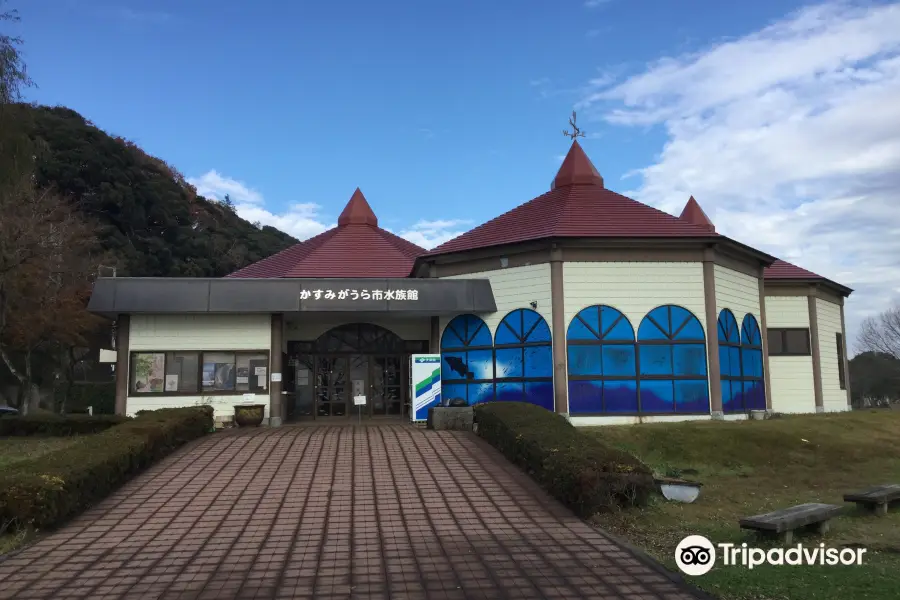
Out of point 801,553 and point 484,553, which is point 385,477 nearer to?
point 484,553

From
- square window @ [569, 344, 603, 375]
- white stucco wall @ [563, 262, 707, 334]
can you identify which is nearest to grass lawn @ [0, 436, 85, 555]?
square window @ [569, 344, 603, 375]

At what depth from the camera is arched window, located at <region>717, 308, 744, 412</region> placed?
1867cm

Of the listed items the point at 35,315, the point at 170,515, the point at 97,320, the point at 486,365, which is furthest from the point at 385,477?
the point at 97,320

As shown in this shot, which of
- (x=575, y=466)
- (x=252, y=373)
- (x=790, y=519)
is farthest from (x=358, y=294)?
(x=790, y=519)

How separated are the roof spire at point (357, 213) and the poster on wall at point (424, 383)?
43.0 feet

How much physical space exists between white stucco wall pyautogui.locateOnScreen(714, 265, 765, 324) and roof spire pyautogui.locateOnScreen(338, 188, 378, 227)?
15962 millimetres

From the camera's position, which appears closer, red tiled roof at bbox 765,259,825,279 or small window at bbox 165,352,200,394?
small window at bbox 165,352,200,394

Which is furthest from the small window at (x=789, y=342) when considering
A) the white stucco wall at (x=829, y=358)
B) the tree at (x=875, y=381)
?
the tree at (x=875, y=381)

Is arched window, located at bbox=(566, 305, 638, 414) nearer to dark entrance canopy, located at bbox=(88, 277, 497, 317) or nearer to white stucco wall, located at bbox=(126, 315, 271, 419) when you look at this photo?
dark entrance canopy, located at bbox=(88, 277, 497, 317)

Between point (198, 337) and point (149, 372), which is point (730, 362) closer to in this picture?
point (198, 337)

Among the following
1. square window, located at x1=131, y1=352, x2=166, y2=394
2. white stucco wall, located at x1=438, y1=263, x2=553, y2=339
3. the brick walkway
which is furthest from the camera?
square window, located at x1=131, y1=352, x2=166, y2=394

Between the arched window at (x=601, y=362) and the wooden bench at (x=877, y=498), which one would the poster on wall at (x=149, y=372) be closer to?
the arched window at (x=601, y=362)

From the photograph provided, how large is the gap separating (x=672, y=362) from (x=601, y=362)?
1.94 m

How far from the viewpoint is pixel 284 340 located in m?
21.7
